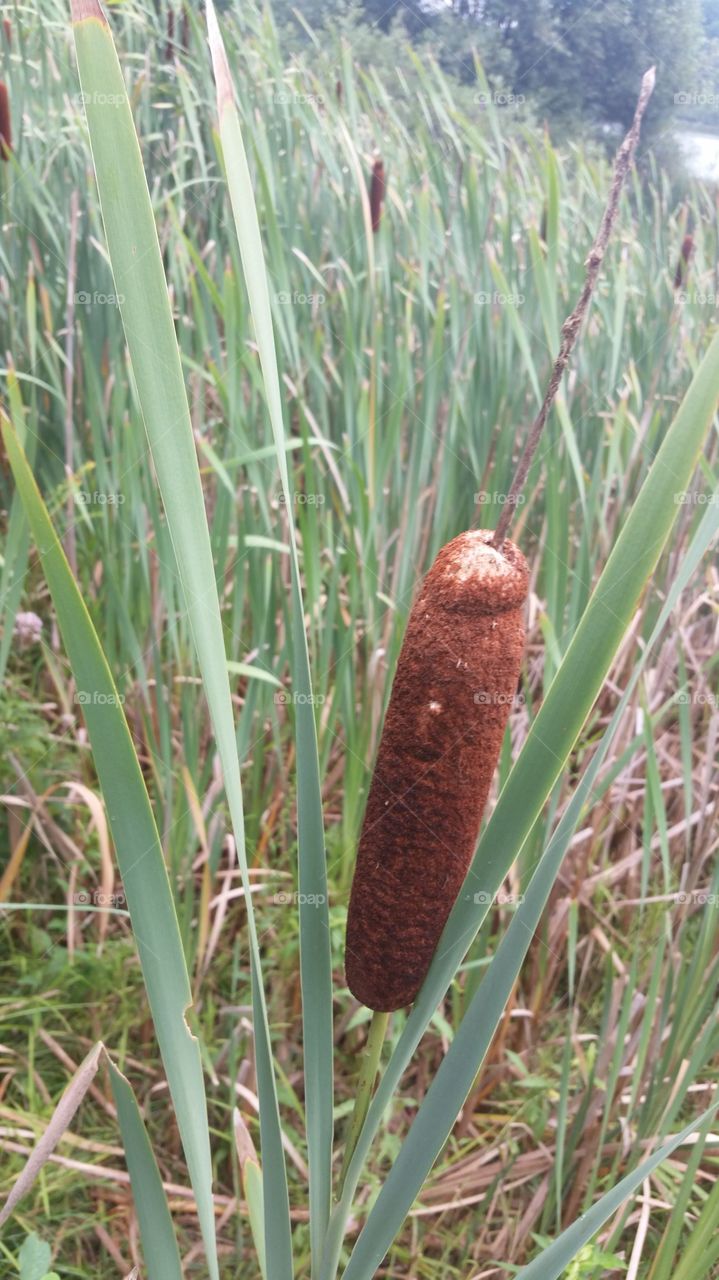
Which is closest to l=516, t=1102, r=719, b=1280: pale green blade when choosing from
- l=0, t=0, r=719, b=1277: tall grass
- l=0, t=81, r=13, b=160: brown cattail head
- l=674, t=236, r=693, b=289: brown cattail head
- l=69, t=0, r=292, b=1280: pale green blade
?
l=0, t=0, r=719, b=1277: tall grass

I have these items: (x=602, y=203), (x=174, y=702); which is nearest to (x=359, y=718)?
(x=174, y=702)

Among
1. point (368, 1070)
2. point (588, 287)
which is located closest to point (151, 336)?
point (588, 287)

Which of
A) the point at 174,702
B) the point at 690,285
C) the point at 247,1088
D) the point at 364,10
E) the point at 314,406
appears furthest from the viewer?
the point at 690,285

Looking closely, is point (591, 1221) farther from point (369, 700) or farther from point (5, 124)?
point (5, 124)

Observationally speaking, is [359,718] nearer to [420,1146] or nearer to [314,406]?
[314,406]

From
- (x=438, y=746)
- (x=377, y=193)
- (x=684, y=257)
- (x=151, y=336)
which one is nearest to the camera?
(x=151, y=336)

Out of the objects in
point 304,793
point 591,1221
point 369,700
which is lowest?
point 369,700

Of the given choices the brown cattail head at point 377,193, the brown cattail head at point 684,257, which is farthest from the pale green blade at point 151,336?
the brown cattail head at point 684,257
